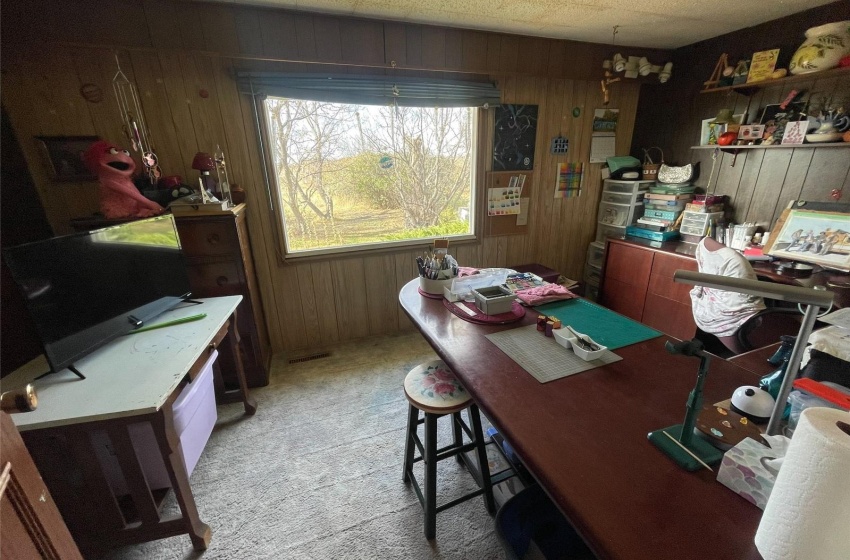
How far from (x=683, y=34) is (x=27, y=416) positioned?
410 cm

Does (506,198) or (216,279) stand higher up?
(506,198)

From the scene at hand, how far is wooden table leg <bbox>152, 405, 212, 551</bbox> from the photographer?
3.77ft

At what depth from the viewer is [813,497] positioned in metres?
0.45

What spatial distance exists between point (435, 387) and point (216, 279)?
4.96 feet

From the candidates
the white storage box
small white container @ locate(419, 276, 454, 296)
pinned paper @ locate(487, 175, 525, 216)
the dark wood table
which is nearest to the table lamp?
the dark wood table

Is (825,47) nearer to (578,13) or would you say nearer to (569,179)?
(578,13)

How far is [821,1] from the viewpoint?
192 cm

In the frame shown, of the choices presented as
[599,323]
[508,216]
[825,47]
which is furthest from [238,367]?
[825,47]

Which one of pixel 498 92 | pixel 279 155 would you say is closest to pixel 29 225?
pixel 279 155

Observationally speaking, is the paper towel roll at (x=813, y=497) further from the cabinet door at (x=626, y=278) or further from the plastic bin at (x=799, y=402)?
the cabinet door at (x=626, y=278)

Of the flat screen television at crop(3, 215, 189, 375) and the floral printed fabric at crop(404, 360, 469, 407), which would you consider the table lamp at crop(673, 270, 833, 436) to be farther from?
the flat screen television at crop(3, 215, 189, 375)

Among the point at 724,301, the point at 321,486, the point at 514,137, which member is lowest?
the point at 321,486

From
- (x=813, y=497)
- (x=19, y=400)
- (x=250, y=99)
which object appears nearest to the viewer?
(x=813, y=497)

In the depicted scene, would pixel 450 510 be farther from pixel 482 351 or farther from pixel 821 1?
pixel 821 1
